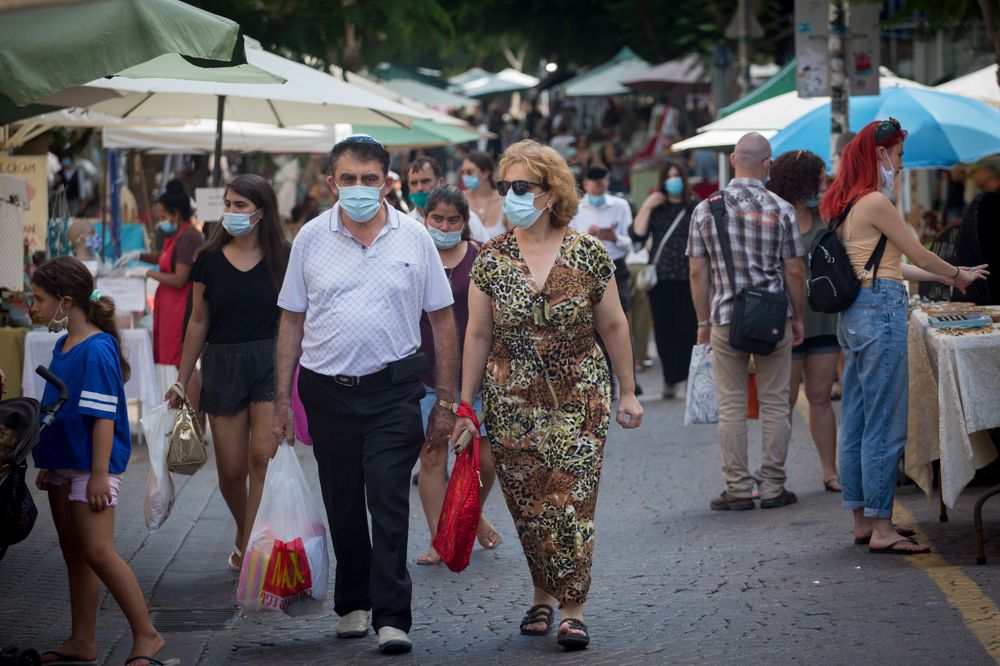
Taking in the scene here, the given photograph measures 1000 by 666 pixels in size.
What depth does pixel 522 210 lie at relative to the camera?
6.05m

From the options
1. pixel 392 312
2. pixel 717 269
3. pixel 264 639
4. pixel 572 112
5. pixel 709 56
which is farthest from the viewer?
pixel 572 112

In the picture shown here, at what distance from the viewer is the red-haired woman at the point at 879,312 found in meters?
7.21

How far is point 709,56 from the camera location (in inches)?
993

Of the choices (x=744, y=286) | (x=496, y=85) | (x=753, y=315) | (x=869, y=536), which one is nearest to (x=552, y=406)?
(x=869, y=536)

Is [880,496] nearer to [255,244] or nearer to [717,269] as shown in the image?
[717,269]

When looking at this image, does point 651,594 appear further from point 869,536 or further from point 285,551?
point 285,551

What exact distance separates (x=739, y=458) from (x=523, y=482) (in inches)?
124

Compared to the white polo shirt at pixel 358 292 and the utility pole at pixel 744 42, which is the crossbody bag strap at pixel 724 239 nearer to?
the white polo shirt at pixel 358 292

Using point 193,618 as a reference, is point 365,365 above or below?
above

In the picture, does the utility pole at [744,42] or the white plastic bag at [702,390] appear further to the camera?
the utility pole at [744,42]

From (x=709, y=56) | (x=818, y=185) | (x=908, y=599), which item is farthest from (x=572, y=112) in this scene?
(x=908, y=599)

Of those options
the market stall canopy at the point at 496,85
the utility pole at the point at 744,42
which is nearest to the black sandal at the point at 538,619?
the utility pole at the point at 744,42

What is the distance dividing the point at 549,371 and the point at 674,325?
26.8 ft

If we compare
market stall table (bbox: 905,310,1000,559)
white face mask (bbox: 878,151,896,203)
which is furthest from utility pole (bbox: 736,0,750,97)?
market stall table (bbox: 905,310,1000,559)
